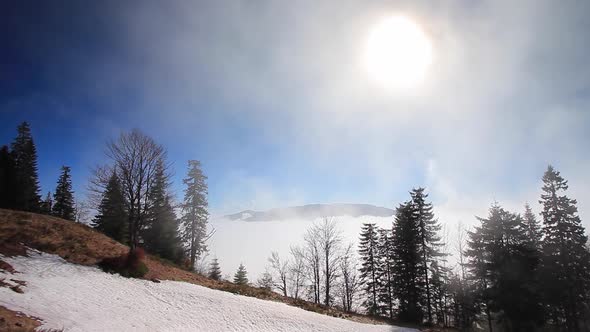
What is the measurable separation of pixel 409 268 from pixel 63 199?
52099mm

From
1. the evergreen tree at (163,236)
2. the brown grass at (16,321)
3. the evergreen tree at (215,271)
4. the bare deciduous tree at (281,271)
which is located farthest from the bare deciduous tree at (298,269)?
the brown grass at (16,321)

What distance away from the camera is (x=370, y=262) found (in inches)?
1362

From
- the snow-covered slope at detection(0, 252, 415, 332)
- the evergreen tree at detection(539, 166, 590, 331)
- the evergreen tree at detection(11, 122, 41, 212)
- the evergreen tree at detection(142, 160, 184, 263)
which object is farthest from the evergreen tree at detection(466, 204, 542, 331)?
the evergreen tree at detection(11, 122, 41, 212)

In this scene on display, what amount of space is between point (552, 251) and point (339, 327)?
86.1ft

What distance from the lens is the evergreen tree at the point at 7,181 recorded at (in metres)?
31.5

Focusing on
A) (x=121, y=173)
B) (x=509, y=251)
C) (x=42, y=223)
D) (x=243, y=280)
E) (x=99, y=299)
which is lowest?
(x=243, y=280)

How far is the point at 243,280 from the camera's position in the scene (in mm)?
39000

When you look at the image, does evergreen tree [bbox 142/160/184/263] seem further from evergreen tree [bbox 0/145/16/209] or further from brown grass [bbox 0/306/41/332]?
brown grass [bbox 0/306/41/332]

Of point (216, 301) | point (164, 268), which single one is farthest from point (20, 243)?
point (216, 301)

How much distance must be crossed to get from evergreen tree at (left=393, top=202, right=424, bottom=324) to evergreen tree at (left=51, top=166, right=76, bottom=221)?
49.4 m

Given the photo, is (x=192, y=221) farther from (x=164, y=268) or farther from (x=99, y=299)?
(x=99, y=299)

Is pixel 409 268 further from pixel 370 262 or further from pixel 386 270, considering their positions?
pixel 370 262

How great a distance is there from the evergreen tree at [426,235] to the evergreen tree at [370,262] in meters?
6.26

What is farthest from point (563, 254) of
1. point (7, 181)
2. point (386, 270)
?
point (7, 181)
